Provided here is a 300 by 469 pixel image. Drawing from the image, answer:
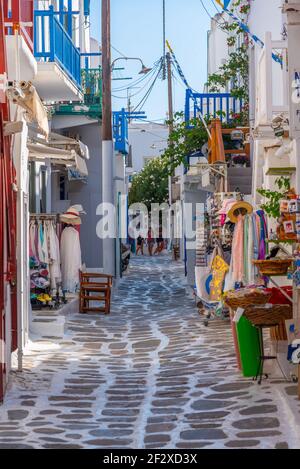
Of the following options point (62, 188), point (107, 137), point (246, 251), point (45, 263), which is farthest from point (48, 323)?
point (62, 188)

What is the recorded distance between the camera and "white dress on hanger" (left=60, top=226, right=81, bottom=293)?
19094mm

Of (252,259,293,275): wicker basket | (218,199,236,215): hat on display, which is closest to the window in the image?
(218,199,236,215): hat on display

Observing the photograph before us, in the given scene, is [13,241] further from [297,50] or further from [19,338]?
[297,50]

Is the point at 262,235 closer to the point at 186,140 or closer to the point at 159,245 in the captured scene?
the point at 186,140

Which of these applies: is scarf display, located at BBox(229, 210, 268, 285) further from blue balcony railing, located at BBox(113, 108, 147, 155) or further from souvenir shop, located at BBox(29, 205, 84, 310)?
blue balcony railing, located at BBox(113, 108, 147, 155)

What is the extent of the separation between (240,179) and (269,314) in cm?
1081

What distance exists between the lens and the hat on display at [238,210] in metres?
15.1

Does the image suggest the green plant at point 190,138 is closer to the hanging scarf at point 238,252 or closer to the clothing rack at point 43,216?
the clothing rack at point 43,216

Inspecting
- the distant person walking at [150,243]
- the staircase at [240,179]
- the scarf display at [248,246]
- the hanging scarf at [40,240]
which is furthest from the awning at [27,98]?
the distant person walking at [150,243]

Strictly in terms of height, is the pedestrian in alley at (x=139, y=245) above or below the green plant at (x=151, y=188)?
below

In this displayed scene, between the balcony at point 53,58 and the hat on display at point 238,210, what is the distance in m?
4.82

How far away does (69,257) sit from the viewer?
1912cm

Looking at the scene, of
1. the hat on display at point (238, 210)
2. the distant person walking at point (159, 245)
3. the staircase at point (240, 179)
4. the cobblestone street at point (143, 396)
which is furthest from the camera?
the distant person walking at point (159, 245)

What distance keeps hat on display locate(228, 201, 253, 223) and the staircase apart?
573cm
